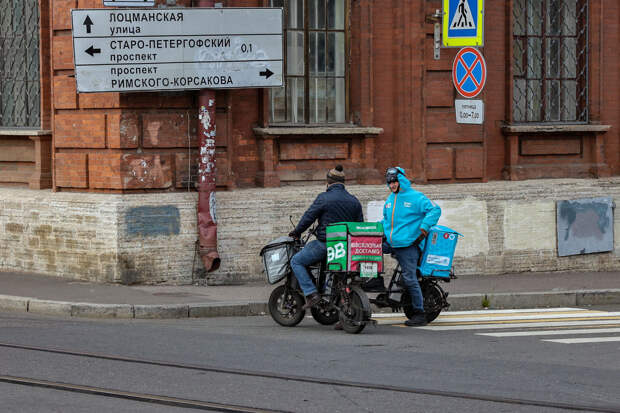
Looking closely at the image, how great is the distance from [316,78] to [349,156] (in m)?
1.26

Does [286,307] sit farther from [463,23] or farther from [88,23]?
[463,23]

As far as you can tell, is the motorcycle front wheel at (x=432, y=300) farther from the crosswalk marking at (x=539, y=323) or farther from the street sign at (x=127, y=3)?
the street sign at (x=127, y=3)

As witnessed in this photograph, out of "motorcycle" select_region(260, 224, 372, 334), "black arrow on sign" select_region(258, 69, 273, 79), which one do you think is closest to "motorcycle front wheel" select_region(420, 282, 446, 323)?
"motorcycle" select_region(260, 224, 372, 334)

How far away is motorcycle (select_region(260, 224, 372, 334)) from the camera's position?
35.9ft

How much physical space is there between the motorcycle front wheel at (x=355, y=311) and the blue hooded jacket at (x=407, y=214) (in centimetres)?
97

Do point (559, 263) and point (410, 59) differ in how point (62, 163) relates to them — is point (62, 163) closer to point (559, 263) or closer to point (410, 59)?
point (410, 59)

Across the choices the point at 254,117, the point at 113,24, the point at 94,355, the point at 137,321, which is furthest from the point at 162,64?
the point at 94,355

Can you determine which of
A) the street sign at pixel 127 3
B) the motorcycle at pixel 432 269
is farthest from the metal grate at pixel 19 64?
the motorcycle at pixel 432 269

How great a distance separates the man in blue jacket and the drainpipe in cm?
357

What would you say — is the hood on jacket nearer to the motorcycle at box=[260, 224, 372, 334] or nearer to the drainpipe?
the motorcycle at box=[260, 224, 372, 334]

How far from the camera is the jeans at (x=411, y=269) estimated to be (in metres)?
11.6

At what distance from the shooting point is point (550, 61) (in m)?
17.4

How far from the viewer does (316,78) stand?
52.3 feet

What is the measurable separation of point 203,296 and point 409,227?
10.4ft
